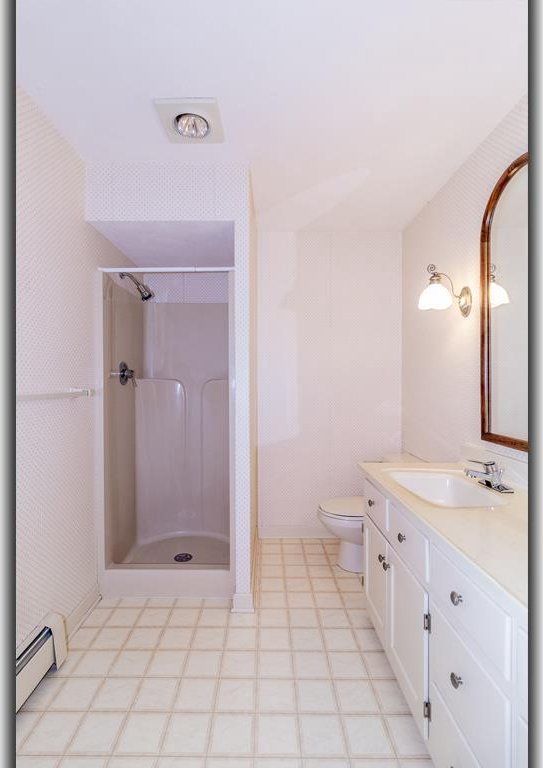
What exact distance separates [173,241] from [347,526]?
1.97 m

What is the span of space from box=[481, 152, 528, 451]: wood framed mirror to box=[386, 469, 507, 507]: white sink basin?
0.23 m

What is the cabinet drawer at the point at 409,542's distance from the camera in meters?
1.28

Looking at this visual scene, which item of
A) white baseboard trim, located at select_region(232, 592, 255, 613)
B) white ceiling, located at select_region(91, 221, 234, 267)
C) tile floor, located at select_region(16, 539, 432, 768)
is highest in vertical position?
white ceiling, located at select_region(91, 221, 234, 267)

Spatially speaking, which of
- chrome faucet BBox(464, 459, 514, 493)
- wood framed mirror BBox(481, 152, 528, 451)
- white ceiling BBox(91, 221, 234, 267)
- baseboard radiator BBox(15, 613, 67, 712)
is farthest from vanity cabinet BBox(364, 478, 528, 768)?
white ceiling BBox(91, 221, 234, 267)

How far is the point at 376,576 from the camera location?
182cm

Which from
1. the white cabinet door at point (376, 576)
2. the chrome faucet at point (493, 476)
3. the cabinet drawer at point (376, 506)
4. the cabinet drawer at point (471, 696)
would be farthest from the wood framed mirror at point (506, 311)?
the cabinet drawer at point (471, 696)

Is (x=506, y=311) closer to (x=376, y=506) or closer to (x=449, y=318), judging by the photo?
(x=449, y=318)

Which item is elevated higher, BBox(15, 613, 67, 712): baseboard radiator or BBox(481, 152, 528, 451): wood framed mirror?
BBox(481, 152, 528, 451): wood framed mirror

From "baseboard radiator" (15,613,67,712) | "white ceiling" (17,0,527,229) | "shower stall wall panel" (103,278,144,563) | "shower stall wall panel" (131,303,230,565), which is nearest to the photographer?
"white ceiling" (17,0,527,229)

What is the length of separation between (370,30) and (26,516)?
2.06m

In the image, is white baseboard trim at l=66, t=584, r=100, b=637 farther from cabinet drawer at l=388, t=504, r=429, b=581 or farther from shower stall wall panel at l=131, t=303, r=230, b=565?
cabinet drawer at l=388, t=504, r=429, b=581

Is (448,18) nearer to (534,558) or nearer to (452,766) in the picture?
(534,558)

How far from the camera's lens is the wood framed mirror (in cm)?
157

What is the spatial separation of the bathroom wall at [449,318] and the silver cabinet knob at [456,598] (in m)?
0.77
